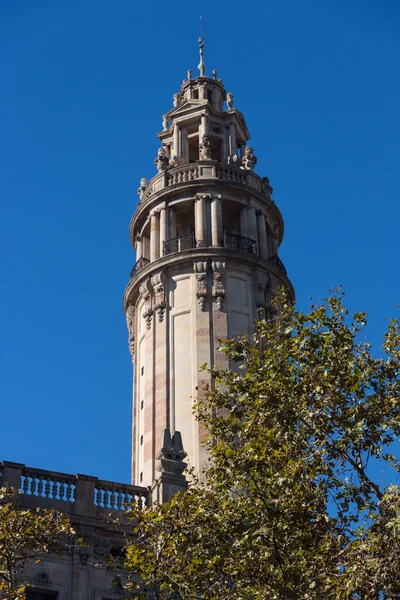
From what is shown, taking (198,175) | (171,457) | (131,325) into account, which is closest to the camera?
(171,457)

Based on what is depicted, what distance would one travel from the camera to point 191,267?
51250 millimetres

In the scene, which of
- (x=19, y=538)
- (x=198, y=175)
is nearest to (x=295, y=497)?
(x=19, y=538)

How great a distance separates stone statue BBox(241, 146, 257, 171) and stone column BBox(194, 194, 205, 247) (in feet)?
14.3

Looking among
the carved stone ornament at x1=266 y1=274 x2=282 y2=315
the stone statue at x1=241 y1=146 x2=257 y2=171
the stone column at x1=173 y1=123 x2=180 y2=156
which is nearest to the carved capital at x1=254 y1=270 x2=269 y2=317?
the carved stone ornament at x1=266 y1=274 x2=282 y2=315

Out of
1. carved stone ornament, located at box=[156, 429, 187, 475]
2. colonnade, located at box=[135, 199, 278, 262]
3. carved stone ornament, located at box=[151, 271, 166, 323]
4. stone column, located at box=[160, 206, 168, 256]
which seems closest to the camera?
carved stone ornament, located at box=[156, 429, 187, 475]

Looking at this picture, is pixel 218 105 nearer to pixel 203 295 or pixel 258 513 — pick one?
pixel 203 295

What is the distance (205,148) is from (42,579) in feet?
92.3

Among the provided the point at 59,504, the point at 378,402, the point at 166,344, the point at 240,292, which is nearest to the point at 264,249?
the point at 240,292

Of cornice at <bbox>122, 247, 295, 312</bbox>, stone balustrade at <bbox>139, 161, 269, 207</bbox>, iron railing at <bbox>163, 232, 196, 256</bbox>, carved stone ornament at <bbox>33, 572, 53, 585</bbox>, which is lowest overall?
carved stone ornament at <bbox>33, 572, 53, 585</bbox>

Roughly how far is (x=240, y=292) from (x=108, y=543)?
1748 cm

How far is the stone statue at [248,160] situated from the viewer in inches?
2244

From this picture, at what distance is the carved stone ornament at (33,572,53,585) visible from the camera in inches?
1378

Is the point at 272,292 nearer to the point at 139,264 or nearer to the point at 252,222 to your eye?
the point at 252,222

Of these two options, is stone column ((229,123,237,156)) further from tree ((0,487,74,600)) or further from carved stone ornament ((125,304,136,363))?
tree ((0,487,74,600))
